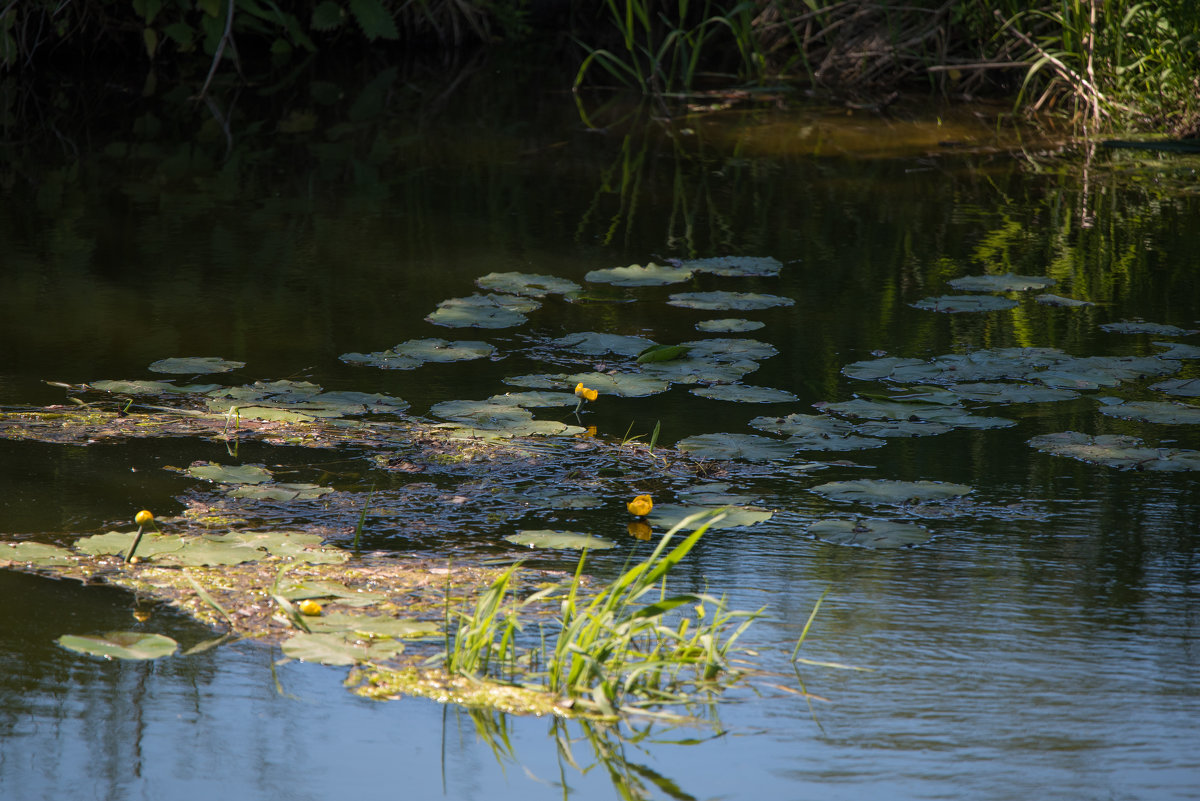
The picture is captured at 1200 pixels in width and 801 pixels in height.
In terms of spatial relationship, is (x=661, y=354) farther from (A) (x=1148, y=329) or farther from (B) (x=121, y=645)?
(B) (x=121, y=645)

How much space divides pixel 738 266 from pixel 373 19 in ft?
17.2

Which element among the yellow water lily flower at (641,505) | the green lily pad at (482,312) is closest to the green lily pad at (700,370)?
the green lily pad at (482,312)

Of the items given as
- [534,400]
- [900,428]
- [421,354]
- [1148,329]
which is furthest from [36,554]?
[1148,329]

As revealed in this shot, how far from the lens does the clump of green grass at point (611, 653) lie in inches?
69.0

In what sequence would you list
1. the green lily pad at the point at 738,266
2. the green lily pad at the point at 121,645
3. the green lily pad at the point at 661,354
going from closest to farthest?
the green lily pad at the point at 121,645, the green lily pad at the point at 661,354, the green lily pad at the point at 738,266

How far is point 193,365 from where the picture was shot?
308 cm

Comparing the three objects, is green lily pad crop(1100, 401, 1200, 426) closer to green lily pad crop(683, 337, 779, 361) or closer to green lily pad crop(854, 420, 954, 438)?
green lily pad crop(854, 420, 954, 438)

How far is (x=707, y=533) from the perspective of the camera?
2.34m

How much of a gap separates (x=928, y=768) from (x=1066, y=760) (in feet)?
0.56

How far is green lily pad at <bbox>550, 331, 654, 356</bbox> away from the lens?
3.23 m

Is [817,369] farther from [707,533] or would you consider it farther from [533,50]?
[533,50]

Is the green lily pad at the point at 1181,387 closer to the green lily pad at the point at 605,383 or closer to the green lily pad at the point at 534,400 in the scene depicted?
the green lily pad at the point at 605,383

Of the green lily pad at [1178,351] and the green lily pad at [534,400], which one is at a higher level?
the green lily pad at [1178,351]

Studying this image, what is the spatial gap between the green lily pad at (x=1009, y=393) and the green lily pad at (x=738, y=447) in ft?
1.64
